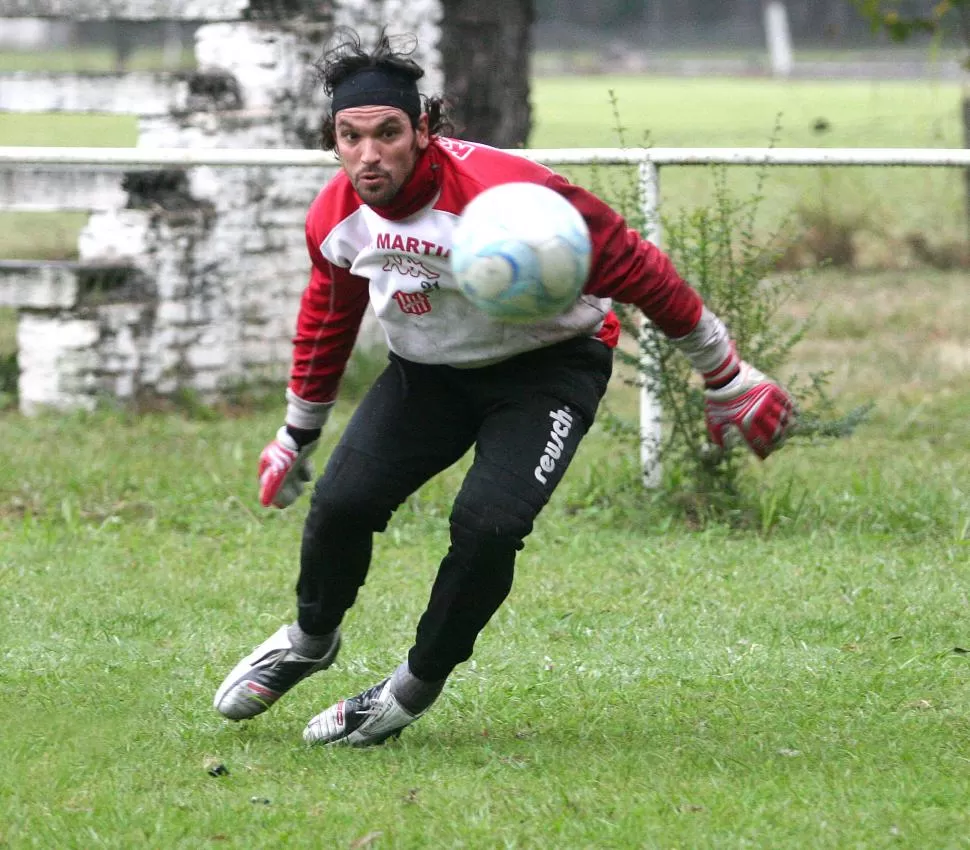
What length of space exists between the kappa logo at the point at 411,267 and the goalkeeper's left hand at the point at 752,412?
2.66ft

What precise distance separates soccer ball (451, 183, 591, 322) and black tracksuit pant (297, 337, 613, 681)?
21.1 inches

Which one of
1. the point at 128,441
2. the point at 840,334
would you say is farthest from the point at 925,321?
the point at 128,441

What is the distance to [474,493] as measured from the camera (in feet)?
14.1

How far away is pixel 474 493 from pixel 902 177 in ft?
51.2

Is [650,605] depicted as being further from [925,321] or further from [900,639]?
[925,321]

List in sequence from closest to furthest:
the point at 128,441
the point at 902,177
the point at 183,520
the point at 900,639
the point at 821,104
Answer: the point at 900,639 < the point at 183,520 < the point at 128,441 < the point at 902,177 < the point at 821,104

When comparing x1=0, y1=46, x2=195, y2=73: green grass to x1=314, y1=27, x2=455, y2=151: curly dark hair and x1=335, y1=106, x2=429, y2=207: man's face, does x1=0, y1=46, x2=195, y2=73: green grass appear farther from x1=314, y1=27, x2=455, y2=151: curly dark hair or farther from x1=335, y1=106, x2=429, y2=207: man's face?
x1=335, y1=106, x2=429, y2=207: man's face

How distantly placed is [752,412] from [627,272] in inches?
19.7

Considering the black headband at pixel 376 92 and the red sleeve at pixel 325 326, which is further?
the red sleeve at pixel 325 326

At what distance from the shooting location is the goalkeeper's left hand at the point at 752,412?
4.33 metres

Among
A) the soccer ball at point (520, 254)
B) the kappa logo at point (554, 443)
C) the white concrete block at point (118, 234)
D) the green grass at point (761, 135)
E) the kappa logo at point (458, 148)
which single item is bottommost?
the green grass at point (761, 135)

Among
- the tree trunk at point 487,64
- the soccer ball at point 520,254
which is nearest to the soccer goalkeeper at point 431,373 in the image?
the soccer ball at point 520,254

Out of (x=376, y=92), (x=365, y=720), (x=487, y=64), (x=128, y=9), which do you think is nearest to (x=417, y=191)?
(x=376, y=92)

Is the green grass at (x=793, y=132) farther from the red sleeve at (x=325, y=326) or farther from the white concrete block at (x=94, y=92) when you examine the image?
the white concrete block at (x=94, y=92)
